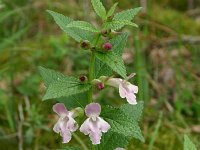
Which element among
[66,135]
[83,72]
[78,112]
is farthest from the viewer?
[83,72]

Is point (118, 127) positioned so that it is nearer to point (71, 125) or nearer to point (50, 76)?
point (71, 125)

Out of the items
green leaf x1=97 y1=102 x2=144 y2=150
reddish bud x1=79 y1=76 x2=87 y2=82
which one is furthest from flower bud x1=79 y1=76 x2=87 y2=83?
green leaf x1=97 y1=102 x2=144 y2=150

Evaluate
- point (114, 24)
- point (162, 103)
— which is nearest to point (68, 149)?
point (114, 24)

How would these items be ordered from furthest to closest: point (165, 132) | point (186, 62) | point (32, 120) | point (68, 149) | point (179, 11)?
point (179, 11) → point (186, 62) → point (165, 132) → point (32, 120) → point (68, 149)

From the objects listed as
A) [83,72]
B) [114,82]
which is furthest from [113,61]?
[83,72]

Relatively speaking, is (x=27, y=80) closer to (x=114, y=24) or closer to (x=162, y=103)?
(x=162, y=103)

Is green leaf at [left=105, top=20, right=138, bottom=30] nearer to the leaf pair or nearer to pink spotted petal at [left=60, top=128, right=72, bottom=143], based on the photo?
the leaf pair

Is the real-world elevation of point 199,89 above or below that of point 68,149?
below

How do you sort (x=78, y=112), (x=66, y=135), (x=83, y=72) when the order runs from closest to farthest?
(x=66, y=135)
(x=78, y=112)
(x=83, y=72)
